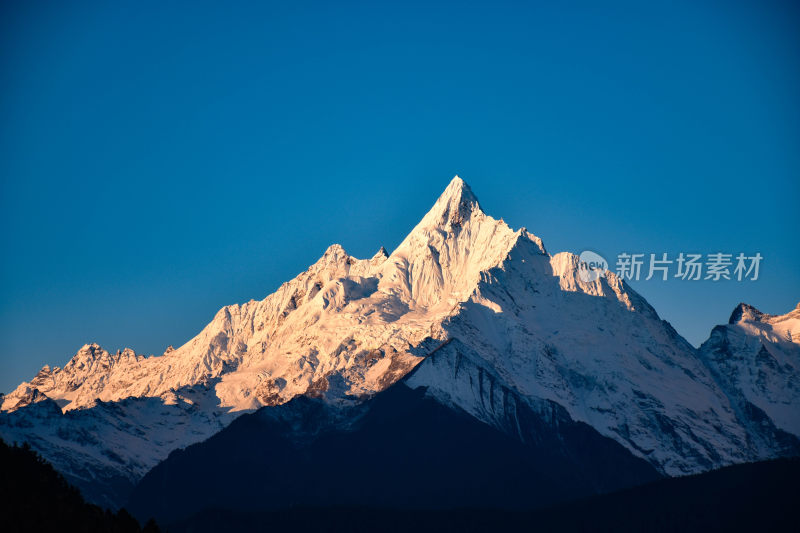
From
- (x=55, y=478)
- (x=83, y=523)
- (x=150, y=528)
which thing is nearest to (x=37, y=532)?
(x=83, y=523)

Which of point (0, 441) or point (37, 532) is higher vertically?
point (0, 441)

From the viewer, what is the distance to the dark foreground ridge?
146250 mm

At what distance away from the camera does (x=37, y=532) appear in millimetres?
143500

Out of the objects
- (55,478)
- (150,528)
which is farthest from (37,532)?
(55,478)

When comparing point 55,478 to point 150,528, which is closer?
point 150,528

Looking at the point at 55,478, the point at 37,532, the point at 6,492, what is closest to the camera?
the point at 37,532

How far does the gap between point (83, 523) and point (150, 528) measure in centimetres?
1026

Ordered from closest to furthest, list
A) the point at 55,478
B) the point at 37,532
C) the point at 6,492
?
the point at 37,532 → the point at 6,492 → the point at 55,478

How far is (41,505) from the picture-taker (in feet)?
503

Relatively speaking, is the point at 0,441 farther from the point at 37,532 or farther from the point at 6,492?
the point at 37,532

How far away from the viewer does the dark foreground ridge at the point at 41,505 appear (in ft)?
480

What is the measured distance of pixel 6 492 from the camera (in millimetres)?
156500

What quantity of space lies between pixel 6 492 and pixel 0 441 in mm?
26881

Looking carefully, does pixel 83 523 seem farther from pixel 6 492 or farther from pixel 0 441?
pixel 0 441
